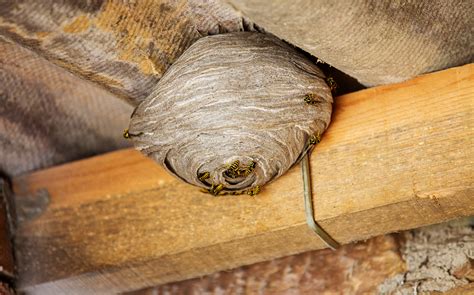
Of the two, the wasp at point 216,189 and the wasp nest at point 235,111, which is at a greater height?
the wasp nest at point 235,111

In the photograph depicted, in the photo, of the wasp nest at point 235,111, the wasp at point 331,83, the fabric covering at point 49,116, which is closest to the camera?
the wasp nest at point 235,111

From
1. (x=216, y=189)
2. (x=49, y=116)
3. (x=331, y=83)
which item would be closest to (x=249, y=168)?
(x=216, y=189)

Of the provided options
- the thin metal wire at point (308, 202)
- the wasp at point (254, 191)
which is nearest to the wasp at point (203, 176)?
the wasp at point (254, 191)

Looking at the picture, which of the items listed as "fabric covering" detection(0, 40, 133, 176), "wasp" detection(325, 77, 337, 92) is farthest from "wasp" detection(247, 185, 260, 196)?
"fabric covering" detection(0, 40, 133, 176)

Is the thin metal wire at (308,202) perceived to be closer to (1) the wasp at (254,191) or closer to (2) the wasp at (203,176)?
(1) the wasp at (254,191)

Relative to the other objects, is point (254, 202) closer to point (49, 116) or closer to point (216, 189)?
point (216, 189)
